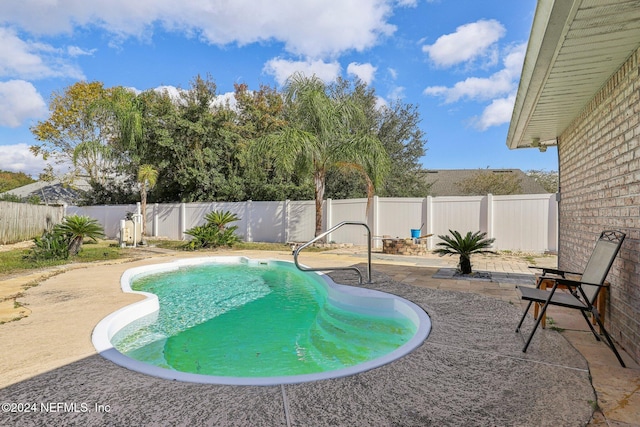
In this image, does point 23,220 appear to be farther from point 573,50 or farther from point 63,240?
point 573,50

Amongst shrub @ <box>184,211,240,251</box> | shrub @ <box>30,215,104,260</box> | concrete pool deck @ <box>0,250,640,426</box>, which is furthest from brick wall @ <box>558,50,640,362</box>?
shrub @ <box>30,215,104,260</box>

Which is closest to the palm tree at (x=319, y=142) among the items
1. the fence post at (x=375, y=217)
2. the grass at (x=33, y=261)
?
the fence post at (x=375, y=217)

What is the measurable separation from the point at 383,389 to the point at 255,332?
8.97 feet

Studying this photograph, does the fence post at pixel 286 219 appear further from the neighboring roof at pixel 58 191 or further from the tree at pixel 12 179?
the tree at pixel 12 179

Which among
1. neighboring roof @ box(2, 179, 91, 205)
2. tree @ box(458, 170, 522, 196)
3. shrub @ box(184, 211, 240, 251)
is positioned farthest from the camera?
neighboring roof @ box(2, 179, 91, 205)

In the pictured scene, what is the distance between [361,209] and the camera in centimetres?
1319

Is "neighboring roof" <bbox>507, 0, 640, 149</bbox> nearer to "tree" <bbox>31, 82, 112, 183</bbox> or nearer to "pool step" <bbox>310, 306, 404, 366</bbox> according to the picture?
"pool step" <bbox>310, 306, 404, 366</bbox>

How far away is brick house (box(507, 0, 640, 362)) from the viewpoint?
2.41m

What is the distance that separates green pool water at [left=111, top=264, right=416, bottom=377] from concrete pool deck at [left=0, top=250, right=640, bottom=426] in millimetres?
806

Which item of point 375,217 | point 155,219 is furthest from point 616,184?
point 155,219

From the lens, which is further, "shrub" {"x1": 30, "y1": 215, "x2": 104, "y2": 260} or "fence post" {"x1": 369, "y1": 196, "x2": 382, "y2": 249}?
"fence post" {"x1": 369, "y1": 196, "x2": 382, "y2": 249}

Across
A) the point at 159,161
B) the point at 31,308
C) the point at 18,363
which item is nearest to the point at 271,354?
the point at 18,363

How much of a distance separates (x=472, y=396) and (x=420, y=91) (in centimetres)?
1922

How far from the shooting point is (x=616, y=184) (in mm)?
3365
